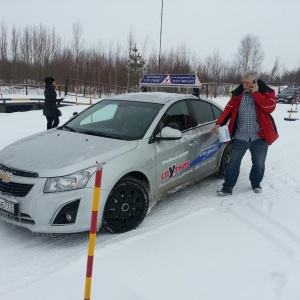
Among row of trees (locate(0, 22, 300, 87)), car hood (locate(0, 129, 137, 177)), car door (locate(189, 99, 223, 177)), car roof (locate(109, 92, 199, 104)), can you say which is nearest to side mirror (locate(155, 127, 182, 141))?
car hood (locate(0, 129, 137, 177))

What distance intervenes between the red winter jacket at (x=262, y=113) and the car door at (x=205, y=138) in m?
0.24

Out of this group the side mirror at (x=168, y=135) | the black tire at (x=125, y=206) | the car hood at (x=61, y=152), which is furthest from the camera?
the side mirror at (x=168, y=135)

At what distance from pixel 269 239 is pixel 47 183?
238 centimetres

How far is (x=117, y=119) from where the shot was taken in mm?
4363

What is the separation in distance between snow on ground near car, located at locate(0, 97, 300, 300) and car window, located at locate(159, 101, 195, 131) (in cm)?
108

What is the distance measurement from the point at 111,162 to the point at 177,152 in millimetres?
1157

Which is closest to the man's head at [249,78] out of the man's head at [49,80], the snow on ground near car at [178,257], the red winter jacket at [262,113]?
the red winter jacket at [262,113]

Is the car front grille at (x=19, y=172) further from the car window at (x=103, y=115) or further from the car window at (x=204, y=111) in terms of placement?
the car window at (x=204, y=111)

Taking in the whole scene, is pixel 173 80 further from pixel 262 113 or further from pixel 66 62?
pixel 66 62

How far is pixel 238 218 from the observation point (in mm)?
4016

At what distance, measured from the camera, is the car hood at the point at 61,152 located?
10.4 ft

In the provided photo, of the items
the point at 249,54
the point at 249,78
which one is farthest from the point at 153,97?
the point at 249,54

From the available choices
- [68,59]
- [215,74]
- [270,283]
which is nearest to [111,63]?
[68,59]

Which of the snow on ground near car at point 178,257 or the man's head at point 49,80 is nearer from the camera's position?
the snow on ground near car at point 178,257
